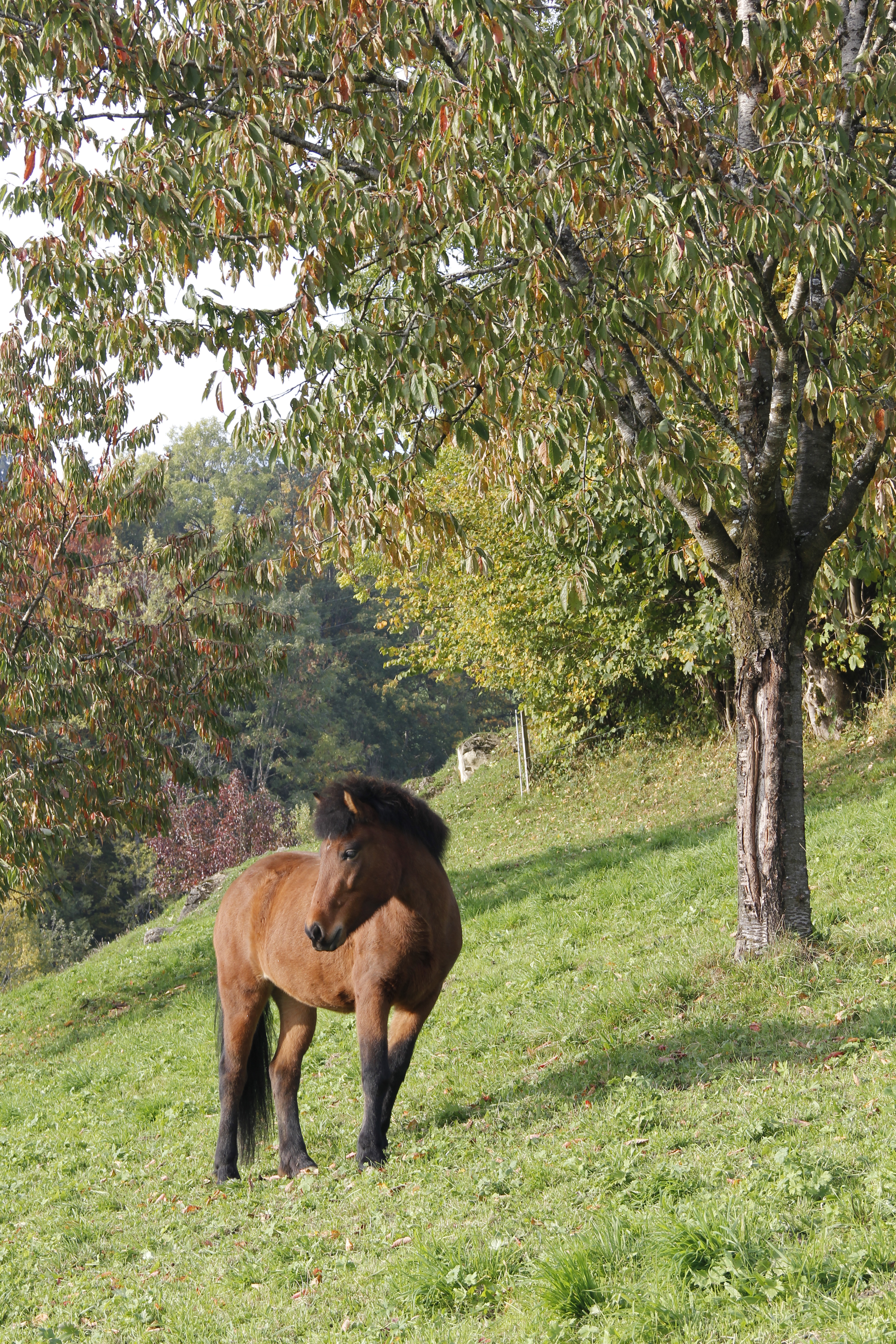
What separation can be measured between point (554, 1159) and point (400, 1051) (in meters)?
1.25

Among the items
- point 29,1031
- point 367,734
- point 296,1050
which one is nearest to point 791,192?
point 296,1050

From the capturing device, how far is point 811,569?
7309 millimetres

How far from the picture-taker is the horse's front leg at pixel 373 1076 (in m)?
5.62

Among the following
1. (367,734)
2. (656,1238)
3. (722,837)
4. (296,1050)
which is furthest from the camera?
(367,734)

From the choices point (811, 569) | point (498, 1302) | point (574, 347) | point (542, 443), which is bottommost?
point (498, 1302)

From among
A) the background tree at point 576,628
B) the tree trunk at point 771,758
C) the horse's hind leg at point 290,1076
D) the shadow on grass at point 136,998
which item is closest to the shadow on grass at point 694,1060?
the horse's hind leg at point 290,1076

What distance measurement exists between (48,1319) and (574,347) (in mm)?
5863

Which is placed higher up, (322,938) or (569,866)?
(322,938)

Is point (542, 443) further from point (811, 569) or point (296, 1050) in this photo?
point (296, 1050)

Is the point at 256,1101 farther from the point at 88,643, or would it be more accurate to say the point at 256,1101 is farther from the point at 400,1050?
the point at 88,643

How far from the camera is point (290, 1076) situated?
654 centimetres

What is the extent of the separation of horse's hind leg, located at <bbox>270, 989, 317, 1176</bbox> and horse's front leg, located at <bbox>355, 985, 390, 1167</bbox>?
0.60 metres

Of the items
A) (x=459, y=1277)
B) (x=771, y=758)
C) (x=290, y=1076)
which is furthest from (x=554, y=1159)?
(x=771, y=758)

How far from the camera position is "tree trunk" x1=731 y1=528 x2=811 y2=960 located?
279 inches
